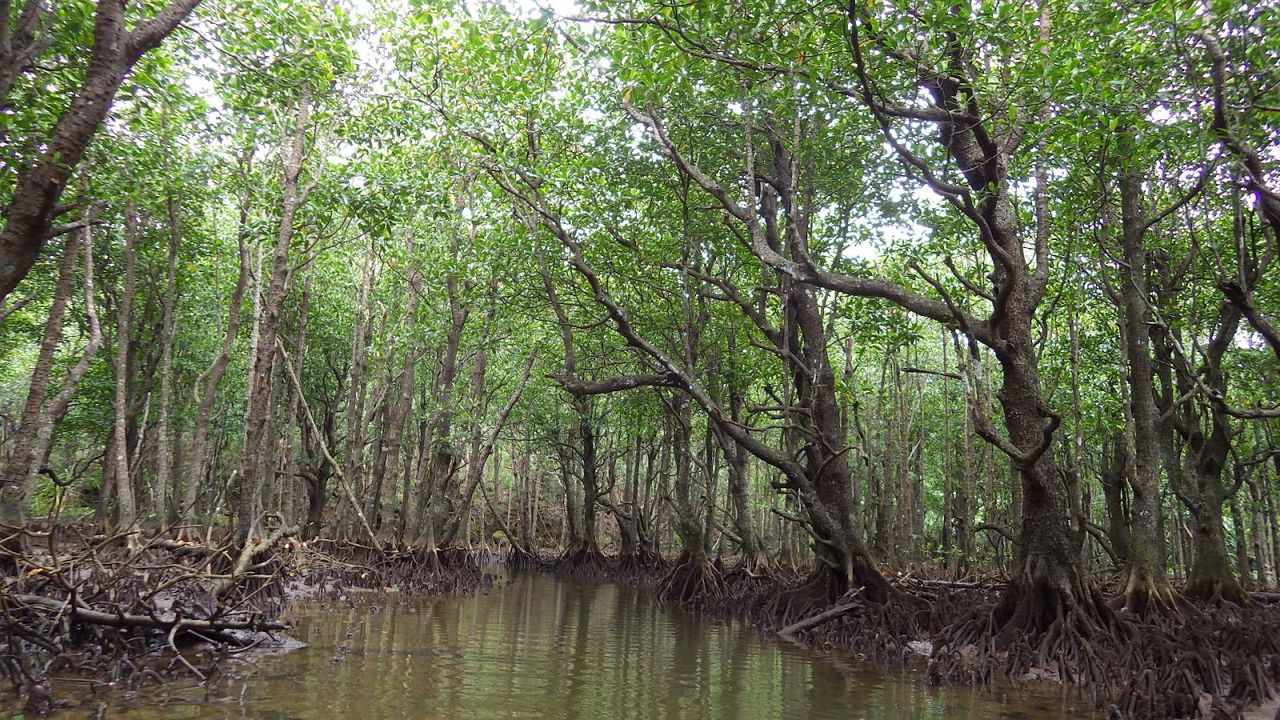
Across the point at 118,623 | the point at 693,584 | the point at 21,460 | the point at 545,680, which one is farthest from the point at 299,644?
the point at 693,584

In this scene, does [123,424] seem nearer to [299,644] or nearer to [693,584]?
[299,644]

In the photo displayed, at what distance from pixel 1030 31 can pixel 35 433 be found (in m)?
11.7

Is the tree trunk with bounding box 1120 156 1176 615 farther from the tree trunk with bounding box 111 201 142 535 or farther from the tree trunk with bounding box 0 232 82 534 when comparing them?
the tree trunk with bounding box 111 201 142 535

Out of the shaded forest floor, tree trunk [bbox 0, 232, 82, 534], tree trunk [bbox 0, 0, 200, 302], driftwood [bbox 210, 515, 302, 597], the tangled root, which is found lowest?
the tangled root

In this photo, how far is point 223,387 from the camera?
2177 centimetres

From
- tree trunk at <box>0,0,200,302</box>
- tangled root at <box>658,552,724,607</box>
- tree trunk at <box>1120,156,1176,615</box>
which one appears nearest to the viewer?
tree trunk at <box>0,0,200,302</box>

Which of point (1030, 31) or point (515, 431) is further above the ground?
point (1030, 31)

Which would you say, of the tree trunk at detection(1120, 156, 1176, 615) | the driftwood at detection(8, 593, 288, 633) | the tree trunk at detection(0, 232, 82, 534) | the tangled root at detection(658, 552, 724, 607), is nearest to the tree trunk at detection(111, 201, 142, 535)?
the tree trunk at detection(0, 232, 82, 534)

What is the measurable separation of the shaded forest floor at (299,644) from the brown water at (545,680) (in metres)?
0.51

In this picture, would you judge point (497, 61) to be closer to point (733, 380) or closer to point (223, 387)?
point (733, 380)

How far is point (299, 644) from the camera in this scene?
748 centimetres

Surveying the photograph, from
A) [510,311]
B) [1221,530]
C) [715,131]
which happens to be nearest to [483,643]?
[510,311]

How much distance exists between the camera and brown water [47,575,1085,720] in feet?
17.3

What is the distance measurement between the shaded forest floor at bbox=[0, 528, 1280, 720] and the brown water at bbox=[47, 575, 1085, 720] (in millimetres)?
505
